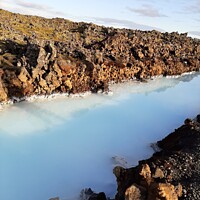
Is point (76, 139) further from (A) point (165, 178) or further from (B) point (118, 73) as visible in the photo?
(B) point (118, 73)

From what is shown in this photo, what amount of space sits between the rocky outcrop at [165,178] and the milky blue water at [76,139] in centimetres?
250

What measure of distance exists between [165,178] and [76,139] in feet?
26.5

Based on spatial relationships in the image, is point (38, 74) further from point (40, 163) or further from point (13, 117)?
point (40, 163)

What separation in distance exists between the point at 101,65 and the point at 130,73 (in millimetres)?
4790

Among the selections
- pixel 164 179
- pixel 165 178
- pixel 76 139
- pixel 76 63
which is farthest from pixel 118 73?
pixel 164 179

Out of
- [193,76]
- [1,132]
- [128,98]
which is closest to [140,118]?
[128,98]

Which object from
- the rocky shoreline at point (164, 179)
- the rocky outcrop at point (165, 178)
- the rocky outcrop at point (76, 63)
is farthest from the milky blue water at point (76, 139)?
the rocky outcrop at point (165, 178)

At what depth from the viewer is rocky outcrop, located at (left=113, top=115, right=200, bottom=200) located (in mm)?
10773

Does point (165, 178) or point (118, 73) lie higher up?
point (118, 73)

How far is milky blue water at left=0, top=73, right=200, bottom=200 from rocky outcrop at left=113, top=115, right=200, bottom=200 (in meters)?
2.50

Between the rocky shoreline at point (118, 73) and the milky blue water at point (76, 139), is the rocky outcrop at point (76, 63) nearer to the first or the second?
the rocky shoreline at point (118, 73)

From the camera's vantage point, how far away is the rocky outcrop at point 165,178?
35.3 feet

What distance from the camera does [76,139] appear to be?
19266mm

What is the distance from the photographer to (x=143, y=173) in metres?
11.6
